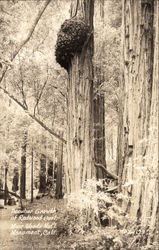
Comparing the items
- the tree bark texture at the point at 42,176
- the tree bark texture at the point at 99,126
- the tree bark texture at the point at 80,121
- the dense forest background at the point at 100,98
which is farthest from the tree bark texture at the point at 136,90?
the tree bark texture at the point at 42,176

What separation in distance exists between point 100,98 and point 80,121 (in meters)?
3.21

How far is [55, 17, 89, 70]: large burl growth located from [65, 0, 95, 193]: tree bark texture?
13 cm

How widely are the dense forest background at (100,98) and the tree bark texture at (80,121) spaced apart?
2cm

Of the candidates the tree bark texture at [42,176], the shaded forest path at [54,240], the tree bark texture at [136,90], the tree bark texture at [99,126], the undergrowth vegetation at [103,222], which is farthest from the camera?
the tree bark texture at [42,176]

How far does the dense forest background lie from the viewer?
18.3ft

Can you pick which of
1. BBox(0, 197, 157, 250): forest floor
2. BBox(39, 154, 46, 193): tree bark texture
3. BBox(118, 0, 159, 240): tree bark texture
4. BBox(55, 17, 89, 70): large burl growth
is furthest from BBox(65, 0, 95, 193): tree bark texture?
BBox(39, 154, 46, 193): tree bark texture

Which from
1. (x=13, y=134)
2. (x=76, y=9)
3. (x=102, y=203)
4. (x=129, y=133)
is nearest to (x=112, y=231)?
(x=102, y=203)

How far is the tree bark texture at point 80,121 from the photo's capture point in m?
8.05

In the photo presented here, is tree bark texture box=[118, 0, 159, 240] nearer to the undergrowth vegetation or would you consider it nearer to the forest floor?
the undergrowth vegetation

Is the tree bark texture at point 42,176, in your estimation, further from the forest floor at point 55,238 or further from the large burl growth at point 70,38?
the large burl growth at point 70,38

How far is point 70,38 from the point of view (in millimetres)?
8070

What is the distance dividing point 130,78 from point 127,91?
220mm

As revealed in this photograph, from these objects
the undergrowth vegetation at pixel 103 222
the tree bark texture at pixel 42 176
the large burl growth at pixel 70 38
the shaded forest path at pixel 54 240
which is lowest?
the shaded forest path at pixel 54 240

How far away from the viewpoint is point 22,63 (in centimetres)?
1409
